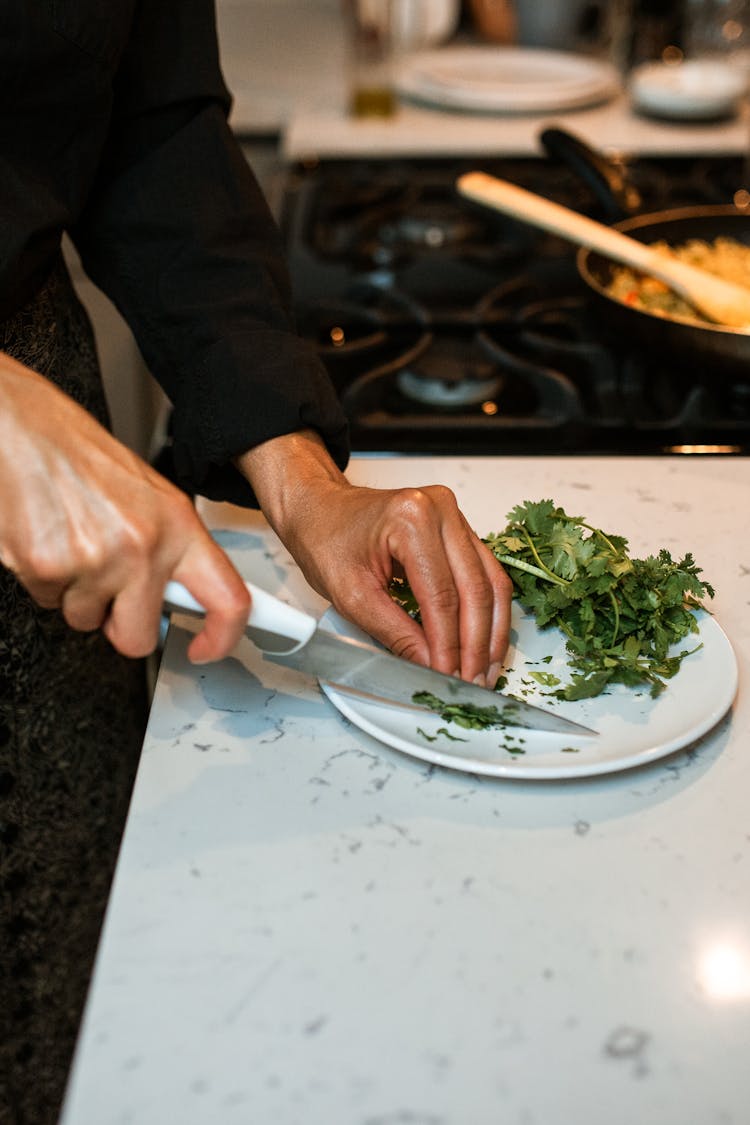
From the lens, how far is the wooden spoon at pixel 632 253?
1.23 m

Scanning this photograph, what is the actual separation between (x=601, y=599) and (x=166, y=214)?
1.59 feet

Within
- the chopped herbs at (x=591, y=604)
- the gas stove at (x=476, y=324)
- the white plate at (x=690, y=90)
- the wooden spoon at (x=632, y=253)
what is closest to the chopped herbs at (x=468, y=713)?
the chopped herbs at (x=591, y=604)

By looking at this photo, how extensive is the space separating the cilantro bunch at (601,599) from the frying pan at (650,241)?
365mm

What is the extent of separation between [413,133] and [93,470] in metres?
1.53

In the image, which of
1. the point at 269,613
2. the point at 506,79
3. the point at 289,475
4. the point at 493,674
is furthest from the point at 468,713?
the point at 506,79

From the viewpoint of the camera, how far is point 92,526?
0.62 metres

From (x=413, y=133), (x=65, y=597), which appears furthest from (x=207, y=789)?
(x=413, y=133)

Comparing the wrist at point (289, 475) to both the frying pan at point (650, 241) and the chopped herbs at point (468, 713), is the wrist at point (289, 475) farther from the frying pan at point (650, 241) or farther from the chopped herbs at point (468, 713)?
the frying pan at point (650, 241)

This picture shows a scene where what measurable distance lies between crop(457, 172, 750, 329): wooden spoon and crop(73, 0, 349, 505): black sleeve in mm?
447

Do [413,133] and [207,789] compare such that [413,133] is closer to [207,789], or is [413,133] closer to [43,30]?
[43,30]

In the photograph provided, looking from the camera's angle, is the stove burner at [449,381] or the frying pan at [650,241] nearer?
the frying pan at [650,241]

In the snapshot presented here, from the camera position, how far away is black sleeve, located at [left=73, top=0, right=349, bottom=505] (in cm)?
92

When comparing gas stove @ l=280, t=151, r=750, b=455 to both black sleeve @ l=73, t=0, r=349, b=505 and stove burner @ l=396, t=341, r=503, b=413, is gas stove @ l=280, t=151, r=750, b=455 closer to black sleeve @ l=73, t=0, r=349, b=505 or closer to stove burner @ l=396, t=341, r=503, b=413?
stove burner @ l=396, t=341, r=503, b=413

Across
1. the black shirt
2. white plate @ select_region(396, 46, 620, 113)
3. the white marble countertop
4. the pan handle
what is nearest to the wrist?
the black shirt
